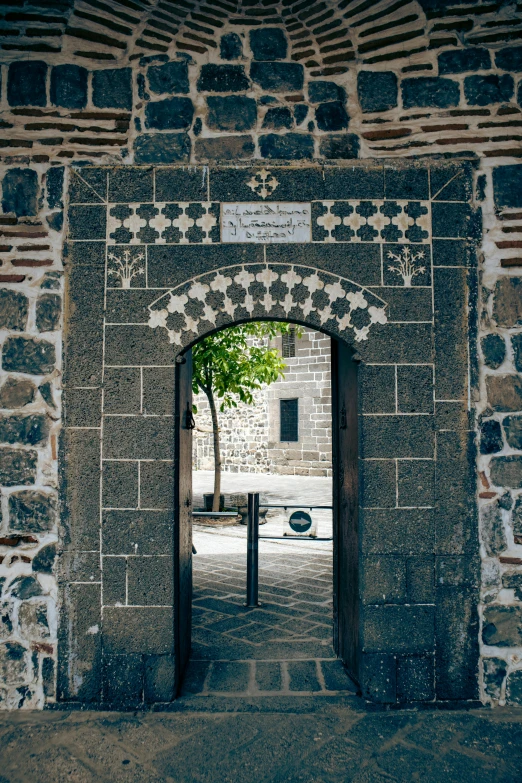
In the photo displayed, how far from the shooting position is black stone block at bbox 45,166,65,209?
3.00 meters

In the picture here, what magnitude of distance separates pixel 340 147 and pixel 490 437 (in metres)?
1.80

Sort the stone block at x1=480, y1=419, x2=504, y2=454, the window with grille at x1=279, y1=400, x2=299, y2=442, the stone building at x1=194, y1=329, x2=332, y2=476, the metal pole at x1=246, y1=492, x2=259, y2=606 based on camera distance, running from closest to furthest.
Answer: the stone block at x1=480, y1=419, x2=504, y2=454
the metal pole at x1=246, y1=492, x2=259, y2=606
the stone building at x1=194, y1=329, x2=332, y2=476
the window with grille at x1=279, y1=400, x2=299, y2=442

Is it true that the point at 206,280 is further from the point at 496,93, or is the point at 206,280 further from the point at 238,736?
the point at 238,736

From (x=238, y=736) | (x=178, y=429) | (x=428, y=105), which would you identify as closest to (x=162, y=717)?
(x=238, y=736)

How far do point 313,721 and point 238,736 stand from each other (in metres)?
0.39

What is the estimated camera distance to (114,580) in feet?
9.49

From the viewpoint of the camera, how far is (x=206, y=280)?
117 inches

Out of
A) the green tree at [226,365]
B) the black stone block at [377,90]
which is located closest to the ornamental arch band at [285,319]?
the black stone block at [377,90]

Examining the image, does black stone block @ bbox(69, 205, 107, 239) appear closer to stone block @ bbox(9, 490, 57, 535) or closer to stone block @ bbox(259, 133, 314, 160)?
stone block @ bbox(259, 133, 314, 160)

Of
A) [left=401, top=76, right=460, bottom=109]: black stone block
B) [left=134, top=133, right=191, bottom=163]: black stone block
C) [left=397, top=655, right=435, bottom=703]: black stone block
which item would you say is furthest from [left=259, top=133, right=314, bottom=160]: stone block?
[left=397, top=655, right=435, bottom=703]: black stone block

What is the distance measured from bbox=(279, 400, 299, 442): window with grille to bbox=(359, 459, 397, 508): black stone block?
12332mm

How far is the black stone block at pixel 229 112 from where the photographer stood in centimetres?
304

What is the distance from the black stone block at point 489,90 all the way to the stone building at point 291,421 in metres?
11.5

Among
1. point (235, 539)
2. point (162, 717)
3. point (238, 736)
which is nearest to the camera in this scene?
point (238, 736)
